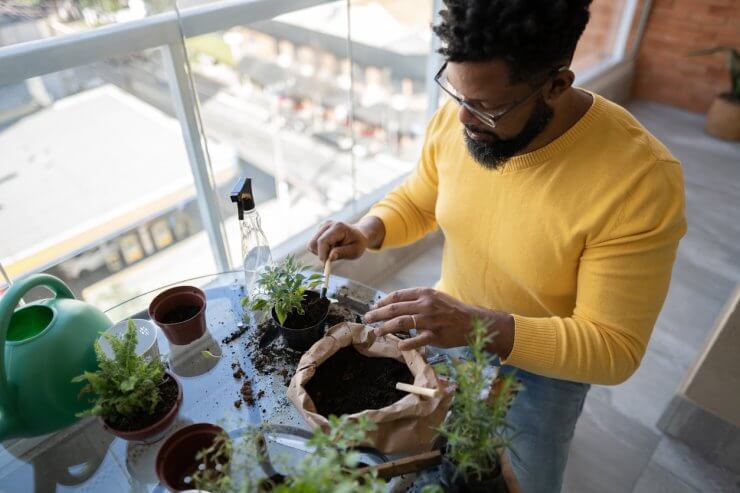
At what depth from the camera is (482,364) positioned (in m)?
0.65

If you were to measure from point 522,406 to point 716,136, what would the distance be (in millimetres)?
3368

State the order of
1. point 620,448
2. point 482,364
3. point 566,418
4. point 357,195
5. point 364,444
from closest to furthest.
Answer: point 482,364, point 364,444, point 566,418, point 620,448, point 357,195

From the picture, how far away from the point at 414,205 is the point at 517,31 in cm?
67

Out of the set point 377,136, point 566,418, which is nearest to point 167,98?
point 566,418

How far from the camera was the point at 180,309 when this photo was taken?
112 cm

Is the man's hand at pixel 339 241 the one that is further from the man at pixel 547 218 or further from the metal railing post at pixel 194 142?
the metal railing post at pixel 194 142

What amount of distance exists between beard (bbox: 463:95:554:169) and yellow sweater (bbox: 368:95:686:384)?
0.11 ft

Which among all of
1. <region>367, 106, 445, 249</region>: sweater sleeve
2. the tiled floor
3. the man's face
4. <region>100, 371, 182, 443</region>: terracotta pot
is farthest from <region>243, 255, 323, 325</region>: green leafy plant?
the tiled floor

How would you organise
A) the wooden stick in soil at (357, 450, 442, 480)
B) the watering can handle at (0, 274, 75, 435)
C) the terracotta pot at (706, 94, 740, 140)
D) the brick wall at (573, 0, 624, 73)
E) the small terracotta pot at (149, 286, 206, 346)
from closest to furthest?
the wooden stick in soil at (357, 450, 442, 480)
the watering can handle at (0, 274, 75, 435)
the small terracotta pot at (149, 286, 206, 346)
the terracotta pot at (706, 94, 740, 140)
the brick wall at (573, 0, 624, 73)

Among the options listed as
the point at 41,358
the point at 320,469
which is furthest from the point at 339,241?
the point at 320,469

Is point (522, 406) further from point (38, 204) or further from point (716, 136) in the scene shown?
point (716, 136)

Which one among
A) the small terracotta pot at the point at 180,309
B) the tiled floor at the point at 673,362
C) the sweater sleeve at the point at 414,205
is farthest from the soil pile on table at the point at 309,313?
the tiled floor at the point at 673,362

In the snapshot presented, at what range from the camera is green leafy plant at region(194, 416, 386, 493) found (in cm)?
52

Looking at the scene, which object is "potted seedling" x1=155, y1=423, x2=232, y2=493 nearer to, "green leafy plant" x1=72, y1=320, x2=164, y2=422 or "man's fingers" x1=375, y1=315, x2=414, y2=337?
"green leafy plant" x1=72, y1=320, x2=164, y2=422
